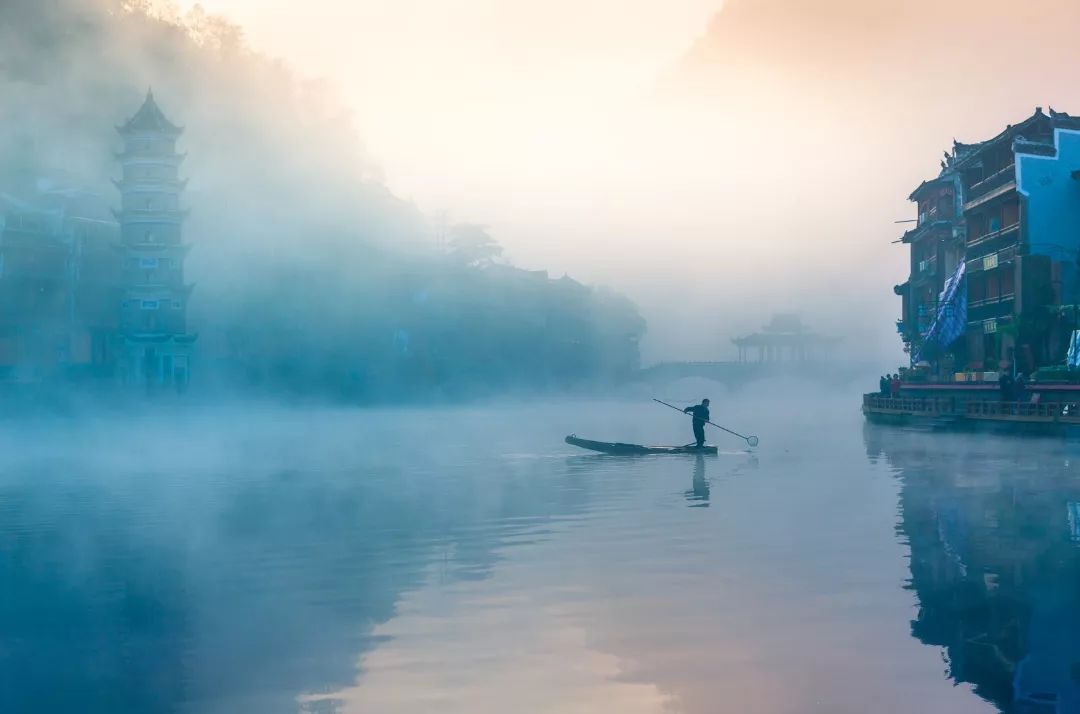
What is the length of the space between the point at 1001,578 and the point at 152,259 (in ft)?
253

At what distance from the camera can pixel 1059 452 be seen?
4047 cm

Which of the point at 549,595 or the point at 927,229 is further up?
the point at 927,229

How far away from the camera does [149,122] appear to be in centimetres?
8581

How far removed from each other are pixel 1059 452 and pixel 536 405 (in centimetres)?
8886

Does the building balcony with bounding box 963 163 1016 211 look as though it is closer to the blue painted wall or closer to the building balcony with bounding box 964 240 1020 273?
the blue painted wall

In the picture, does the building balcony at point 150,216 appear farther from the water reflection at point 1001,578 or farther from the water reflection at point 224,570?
the water reflection at point 1001,578

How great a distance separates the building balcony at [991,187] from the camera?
6398 cm

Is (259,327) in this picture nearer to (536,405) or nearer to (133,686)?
(536,405)

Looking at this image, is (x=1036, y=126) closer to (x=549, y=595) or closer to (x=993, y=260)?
(x=993, y=260)

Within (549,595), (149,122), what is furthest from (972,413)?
(149,122)

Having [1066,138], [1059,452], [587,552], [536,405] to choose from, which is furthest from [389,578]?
[536,405]

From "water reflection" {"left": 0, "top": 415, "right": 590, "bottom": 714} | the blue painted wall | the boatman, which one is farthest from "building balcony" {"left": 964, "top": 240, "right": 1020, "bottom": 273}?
"water reflection" {"left": 0, "top": 415, "right": 590, "bottom": 714}

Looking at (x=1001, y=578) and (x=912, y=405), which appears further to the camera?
(x=912, y=405)

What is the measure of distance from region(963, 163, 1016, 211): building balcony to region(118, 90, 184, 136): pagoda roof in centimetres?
5162
